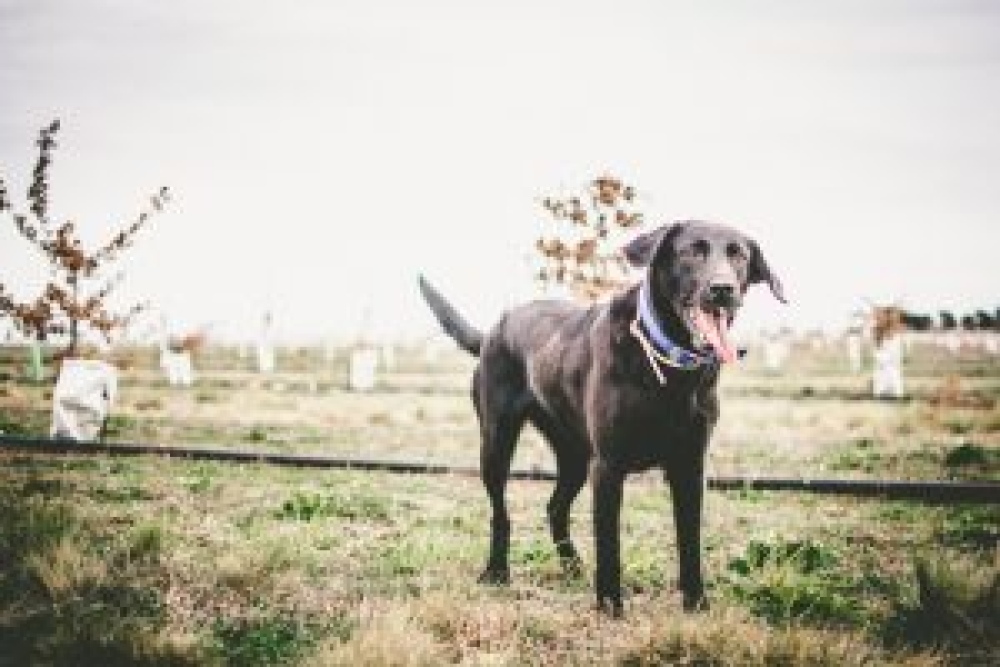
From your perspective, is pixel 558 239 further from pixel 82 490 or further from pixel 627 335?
pixel 627 335

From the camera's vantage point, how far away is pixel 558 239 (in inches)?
659

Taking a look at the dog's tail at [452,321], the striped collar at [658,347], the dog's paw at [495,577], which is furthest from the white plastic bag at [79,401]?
the striped collar at [658,347]

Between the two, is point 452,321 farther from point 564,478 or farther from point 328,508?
point 328,508

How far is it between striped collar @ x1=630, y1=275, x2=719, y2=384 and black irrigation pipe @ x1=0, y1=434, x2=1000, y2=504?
4.90m

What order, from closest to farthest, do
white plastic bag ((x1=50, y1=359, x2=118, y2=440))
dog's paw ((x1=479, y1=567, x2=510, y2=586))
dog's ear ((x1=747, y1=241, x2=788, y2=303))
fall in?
1. dog's ear ((x1=747, y1=241, x2=788, y2=303))
2. dog's paw ((x1=479, y1=567, x2=510, y2=586))
3. white plastic bag ((x1=50, y1=359, x2=118, y2=440))

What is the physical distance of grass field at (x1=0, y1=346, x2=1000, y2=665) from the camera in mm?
3641

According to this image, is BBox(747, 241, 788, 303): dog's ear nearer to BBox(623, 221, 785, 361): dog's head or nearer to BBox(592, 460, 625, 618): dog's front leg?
BBox(623, 221, 785, 361): dog's head

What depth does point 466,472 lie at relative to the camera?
930 cm

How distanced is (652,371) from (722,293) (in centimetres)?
61

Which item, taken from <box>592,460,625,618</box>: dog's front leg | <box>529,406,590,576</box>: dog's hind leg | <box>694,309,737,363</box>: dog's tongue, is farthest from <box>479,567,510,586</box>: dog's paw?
<box>694,309,737,363</box>: dog's tongue

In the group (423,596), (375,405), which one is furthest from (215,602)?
(375,405)

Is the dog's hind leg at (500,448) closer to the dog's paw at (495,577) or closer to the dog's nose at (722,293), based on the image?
the dog's paw at (495,577)

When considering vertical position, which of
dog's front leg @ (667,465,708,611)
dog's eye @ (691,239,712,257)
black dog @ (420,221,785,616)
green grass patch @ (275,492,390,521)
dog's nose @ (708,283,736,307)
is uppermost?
dog's eye @ (691,239,712,257)

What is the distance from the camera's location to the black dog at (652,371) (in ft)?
12.6
